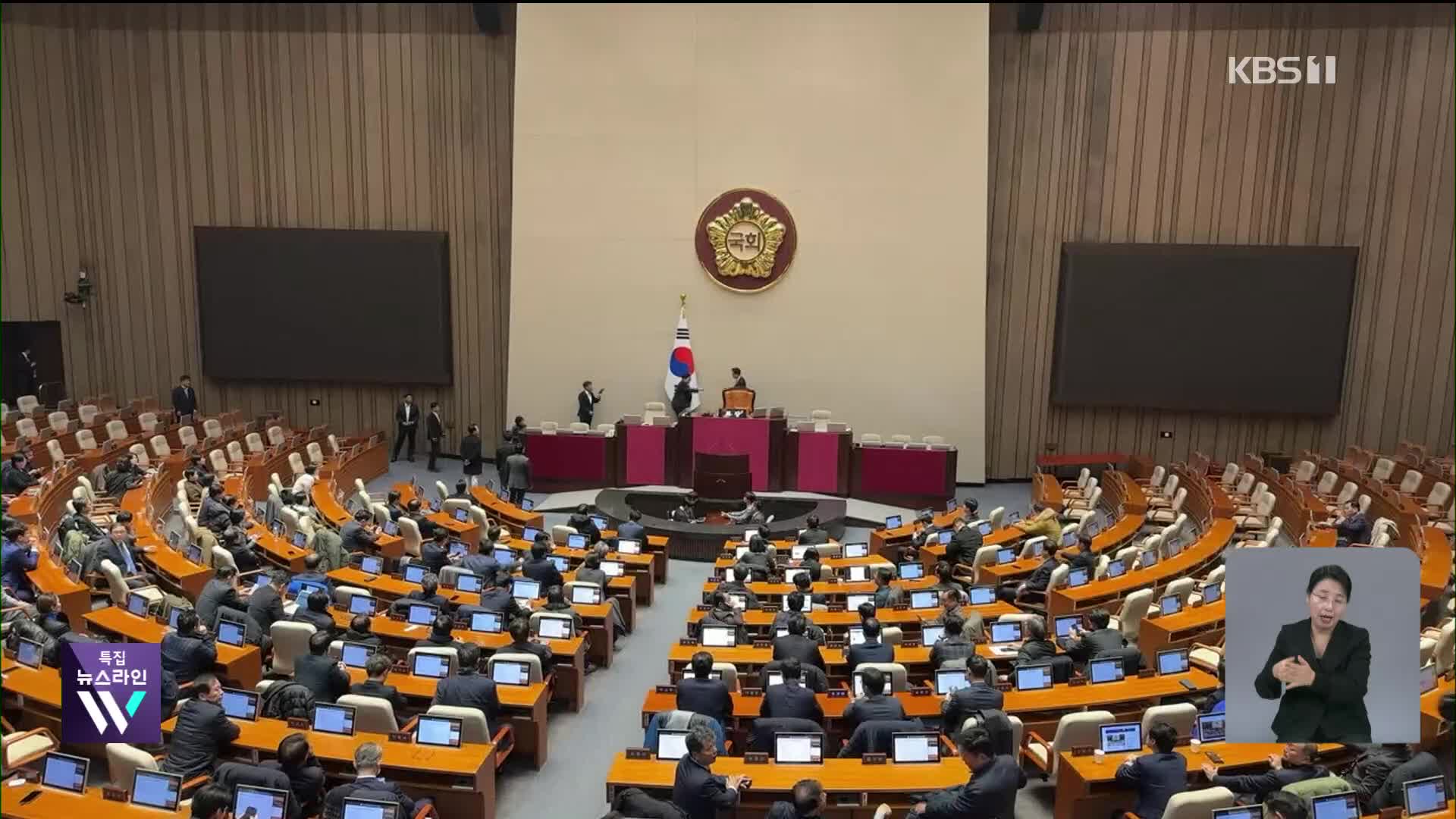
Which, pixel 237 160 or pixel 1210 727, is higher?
pixel 237 160

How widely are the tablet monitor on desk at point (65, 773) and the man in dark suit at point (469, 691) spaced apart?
1.97 meters

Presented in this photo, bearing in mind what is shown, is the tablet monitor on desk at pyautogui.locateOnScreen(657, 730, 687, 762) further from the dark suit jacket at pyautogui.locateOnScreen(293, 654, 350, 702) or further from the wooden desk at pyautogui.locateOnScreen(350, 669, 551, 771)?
the dark suit jacket at pyautogui.locateOnScreen(293, 654, 350, 702)

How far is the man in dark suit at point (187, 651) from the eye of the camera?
7168 mm

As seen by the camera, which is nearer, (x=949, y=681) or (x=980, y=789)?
(x=980, y=789)

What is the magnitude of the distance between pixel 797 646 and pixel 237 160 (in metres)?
16.7

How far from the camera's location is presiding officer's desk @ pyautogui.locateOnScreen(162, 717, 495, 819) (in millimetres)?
5902

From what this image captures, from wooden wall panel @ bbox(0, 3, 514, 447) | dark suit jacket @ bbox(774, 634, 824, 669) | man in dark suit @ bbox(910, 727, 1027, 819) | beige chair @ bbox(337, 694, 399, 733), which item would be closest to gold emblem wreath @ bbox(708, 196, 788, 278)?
wooden wall panel @ bbox(0, 3, 514, 447)

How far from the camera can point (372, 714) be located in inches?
246

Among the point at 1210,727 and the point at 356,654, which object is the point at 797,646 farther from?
the point at 356,654

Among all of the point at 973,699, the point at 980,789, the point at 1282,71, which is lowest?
the point at 973,699

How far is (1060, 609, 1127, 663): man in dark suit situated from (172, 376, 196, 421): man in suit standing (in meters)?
16.1

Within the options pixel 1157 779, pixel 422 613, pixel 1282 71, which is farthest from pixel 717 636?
pixel 1282 71

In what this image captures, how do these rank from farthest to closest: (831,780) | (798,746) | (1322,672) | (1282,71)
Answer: (1282,71), (798,746), (831,780), (1322,672)

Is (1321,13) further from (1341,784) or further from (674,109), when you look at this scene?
(1341,784)
